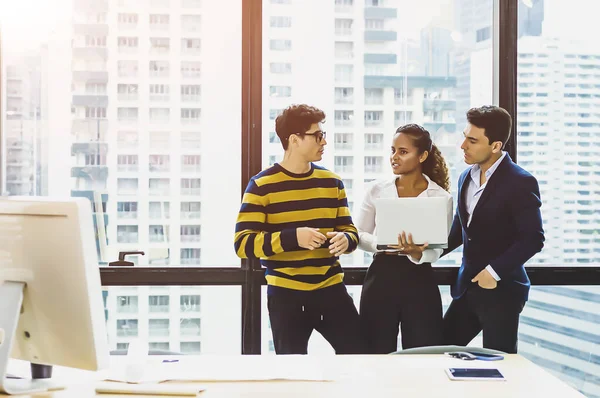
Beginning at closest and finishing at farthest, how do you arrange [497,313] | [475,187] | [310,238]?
[310,238] < [497,313] < [475,187]

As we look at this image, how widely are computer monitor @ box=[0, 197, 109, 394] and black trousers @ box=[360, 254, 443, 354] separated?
1.51 meters

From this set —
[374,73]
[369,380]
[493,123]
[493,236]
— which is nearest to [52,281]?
[369,380]

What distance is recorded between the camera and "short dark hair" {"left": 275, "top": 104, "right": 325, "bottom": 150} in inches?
111

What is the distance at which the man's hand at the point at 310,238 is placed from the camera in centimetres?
263

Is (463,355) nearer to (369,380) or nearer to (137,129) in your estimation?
(369,380)

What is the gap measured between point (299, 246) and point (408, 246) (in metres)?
0.47

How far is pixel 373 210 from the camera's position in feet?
Answer: 9.55

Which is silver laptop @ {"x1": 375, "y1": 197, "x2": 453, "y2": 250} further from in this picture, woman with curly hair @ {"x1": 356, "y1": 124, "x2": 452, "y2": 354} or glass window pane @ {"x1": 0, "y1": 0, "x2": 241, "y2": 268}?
glass window pane @ {"x1": 0, "y1": 0, "x2": 241, "y2": 268}

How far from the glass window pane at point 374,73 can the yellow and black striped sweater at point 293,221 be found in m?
0.46

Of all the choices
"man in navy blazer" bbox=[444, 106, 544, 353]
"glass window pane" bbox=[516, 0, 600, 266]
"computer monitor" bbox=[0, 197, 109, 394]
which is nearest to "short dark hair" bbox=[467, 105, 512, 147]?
"man in navy blazer" bbox=[444, 106, 544, 353]

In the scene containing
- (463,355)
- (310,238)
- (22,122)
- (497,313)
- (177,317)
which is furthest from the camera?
(177,317)

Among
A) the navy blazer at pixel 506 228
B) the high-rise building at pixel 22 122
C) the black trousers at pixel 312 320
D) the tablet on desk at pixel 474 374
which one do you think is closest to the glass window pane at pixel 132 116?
the high-rise building at pixel 22 122

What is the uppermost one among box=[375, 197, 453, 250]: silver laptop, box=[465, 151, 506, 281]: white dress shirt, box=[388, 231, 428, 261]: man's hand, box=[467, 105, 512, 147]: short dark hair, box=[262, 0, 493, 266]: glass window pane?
box=[262, 0, 493, 266]: glass window pane

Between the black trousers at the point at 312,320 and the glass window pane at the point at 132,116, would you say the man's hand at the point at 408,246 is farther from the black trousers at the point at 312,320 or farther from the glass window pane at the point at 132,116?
the glass window pane at the point at 132,116
